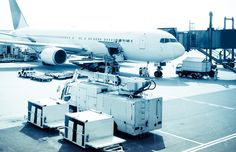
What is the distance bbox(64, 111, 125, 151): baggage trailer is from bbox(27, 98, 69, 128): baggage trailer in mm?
1683

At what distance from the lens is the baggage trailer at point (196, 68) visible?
30203 mm

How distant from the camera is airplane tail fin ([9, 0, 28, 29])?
50875 millimetres

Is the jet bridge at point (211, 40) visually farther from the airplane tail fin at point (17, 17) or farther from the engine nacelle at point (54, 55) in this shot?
the airplane tail fin at point (17, 17)

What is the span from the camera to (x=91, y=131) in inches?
447

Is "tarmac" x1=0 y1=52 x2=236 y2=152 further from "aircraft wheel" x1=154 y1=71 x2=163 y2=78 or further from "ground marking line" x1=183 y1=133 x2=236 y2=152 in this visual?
"aircraft wheel" x1=154 y1=71 x2=163 y2=78

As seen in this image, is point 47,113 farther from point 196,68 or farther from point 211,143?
point 196,68

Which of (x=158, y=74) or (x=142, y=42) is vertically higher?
(x=142, y=42)

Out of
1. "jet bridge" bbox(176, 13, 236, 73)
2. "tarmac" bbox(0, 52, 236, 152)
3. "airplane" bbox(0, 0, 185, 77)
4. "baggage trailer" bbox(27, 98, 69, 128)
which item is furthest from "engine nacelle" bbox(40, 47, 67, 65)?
"baggage trailer" bbox(27, 98, 69, 128)

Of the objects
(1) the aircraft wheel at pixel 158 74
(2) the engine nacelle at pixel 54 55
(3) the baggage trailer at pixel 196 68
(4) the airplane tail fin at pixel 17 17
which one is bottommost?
(1) the aircraft wheel at pixel 158 74

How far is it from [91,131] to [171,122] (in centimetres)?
570

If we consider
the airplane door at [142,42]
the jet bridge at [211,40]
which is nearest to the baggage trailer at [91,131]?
the airplane door at [142,42]

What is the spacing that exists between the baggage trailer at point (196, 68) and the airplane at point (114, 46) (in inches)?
74.2

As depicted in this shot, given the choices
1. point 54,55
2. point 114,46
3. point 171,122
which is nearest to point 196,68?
point 114,46

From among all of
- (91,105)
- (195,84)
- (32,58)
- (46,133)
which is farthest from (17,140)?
(32,58)
